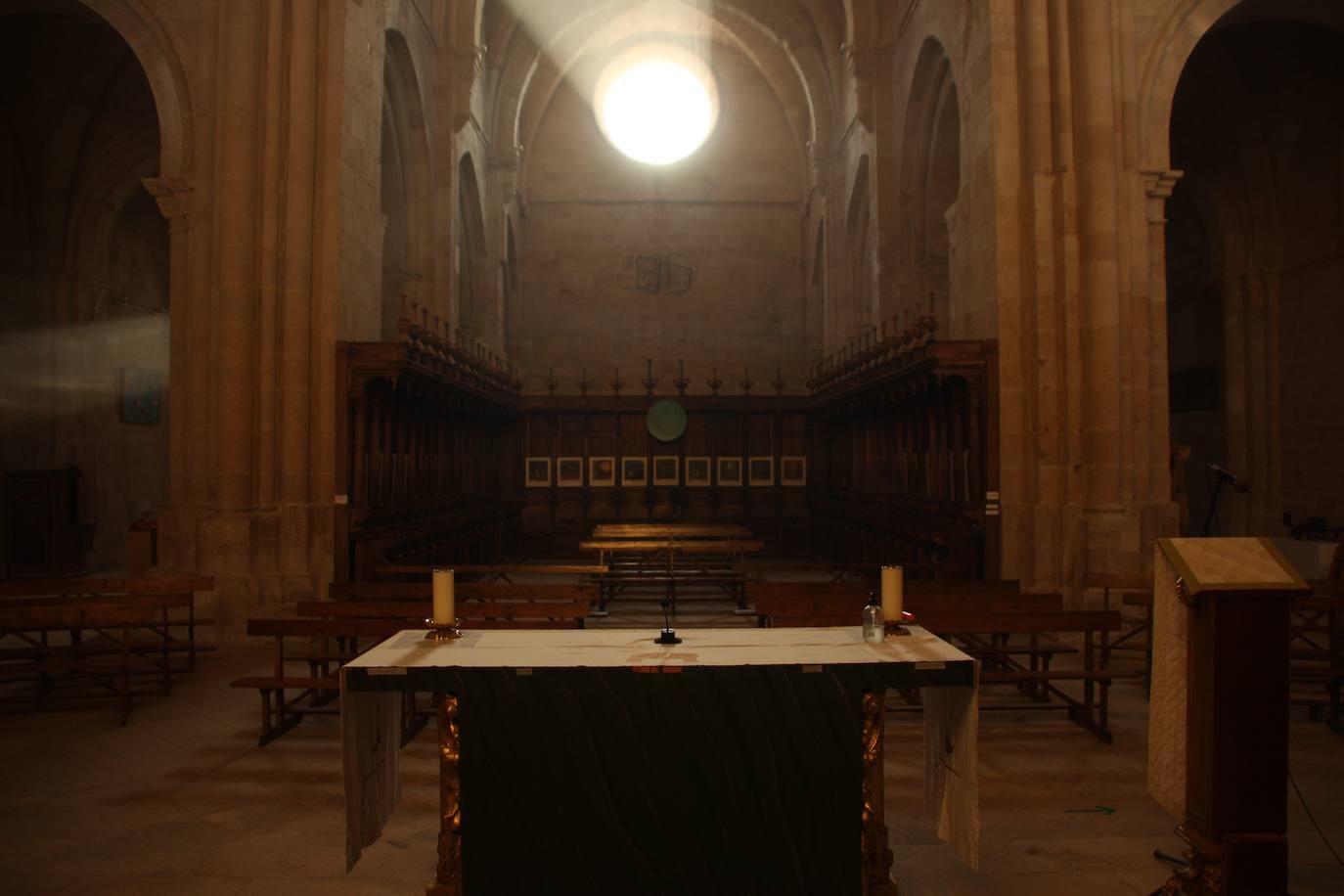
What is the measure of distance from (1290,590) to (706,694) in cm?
203

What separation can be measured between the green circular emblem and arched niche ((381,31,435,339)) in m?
4.67

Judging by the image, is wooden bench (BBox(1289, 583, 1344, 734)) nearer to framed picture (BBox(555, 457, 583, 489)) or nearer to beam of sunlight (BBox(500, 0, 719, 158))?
framed picture (BBox(555, 457, 583, 489))

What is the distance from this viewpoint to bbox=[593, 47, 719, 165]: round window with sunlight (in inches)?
878

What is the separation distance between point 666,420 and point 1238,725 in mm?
14437

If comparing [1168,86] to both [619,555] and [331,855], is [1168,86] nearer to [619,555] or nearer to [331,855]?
[619,555]

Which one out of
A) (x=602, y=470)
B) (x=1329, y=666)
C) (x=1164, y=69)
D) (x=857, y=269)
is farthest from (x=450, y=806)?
(x=857, y=269)

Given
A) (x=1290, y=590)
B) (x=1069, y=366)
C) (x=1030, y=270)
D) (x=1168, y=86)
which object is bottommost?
(x=1290, y=590)

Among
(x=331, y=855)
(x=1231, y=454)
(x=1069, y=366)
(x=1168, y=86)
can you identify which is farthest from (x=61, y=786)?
(x=1231, y=454)

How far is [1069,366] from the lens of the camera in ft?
30.0

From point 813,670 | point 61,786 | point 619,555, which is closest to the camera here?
point 813,670

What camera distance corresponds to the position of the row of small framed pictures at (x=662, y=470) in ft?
56.8

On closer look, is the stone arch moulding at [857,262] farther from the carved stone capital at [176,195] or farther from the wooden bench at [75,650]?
the wooden bench at [75,650]

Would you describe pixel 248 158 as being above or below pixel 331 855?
above

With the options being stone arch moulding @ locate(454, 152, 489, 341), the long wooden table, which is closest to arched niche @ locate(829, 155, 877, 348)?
stone arch moulding @ locate(454, 152, 489, 341)
